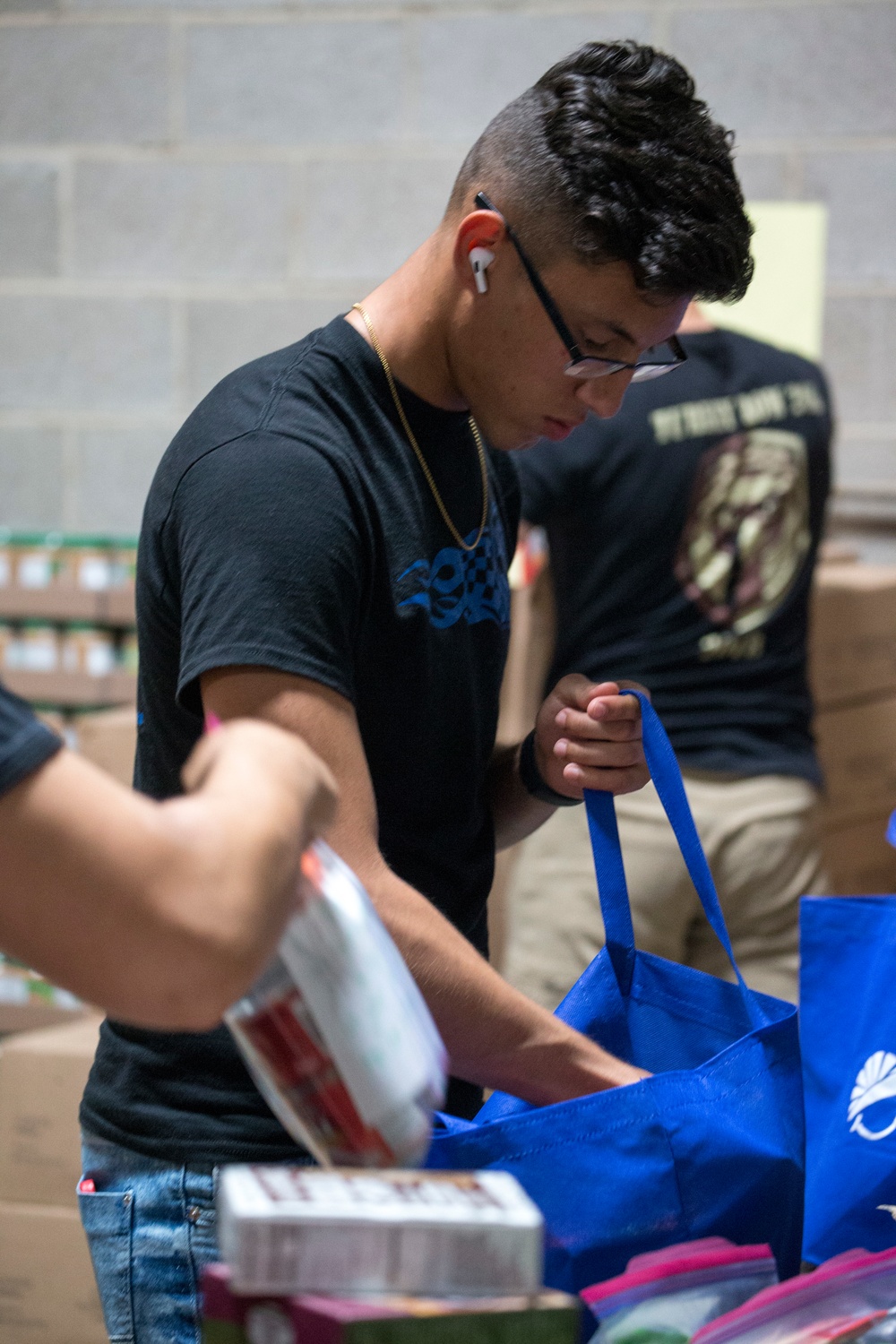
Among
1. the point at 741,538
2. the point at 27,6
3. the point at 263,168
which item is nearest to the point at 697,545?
the point at 741,538

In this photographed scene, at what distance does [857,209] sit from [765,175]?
8.5 inches

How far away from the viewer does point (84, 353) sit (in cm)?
351

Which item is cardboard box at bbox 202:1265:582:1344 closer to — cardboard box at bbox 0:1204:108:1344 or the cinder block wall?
cardboard box at bbox 0:1204:108:1344

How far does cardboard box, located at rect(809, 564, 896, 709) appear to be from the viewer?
257 cm

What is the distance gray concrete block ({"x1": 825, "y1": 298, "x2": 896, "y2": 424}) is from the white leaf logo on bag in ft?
7.39

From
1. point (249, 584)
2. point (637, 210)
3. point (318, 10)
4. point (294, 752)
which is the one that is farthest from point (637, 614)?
point (318, 10)

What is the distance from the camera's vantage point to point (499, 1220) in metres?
0.59

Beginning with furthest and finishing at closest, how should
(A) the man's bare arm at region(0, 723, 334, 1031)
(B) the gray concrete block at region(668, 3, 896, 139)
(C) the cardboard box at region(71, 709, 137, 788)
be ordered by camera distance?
(B) the gray concrete block at region(668, 3, 896, 139), (C) the cardboard box at region(71, 709, 137, 788), (A) the man's bare arm at region(0, 723, 334, 1031)

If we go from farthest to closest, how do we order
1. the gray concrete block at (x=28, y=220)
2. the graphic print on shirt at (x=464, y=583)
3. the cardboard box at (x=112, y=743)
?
the gray concrete block at (x=28, y=220) → the cardboard box at (x=112, y=743) → the graphic print on shirt at (x=464, y=583)

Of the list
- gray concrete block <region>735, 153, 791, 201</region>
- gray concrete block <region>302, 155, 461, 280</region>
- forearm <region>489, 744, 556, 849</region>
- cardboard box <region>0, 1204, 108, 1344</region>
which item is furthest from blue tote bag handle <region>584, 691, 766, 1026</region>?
gray concrete block <region>302, 155, 461, 280</region>

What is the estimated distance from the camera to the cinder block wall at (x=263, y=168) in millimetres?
3062

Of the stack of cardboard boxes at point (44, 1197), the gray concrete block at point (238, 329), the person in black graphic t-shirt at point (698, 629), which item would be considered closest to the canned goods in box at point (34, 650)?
the gray concrete block at point (238, 329)

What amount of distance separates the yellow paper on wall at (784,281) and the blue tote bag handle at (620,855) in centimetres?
200

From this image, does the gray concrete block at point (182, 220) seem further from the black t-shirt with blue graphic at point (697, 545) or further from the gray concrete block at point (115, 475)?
the black t-shirt with blue graphic at point (697, 545)
